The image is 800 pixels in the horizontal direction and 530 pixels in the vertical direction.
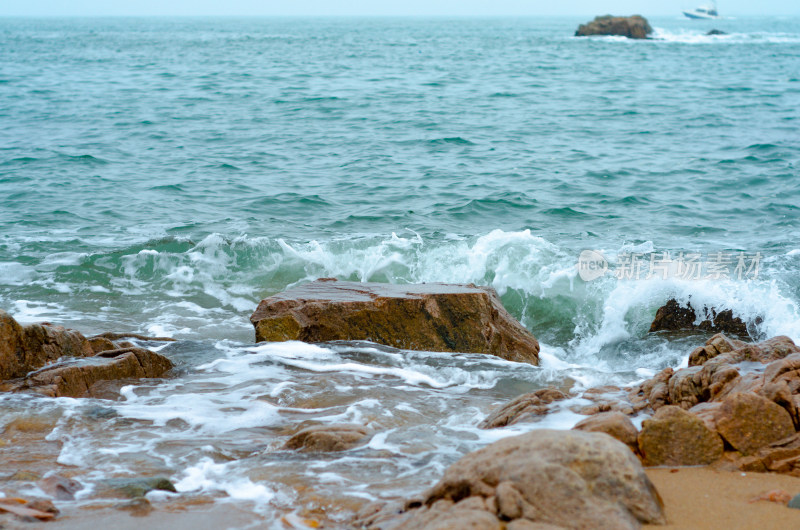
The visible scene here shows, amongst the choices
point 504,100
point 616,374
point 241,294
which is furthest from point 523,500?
point 504,100

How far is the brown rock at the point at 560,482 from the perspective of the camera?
9.11ft

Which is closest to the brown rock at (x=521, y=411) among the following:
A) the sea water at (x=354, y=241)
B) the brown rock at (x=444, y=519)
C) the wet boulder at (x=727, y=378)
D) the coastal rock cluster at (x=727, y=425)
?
the coastal rock cluster at (x=727, y=425)

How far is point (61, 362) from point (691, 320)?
616 cm

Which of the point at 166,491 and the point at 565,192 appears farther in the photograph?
the point at 565,192

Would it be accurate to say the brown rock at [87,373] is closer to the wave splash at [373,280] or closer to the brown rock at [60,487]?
the brown rock at [60,487]

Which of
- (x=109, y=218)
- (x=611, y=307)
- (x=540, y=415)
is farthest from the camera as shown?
(x=109, y=218)

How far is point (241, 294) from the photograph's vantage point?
897 centimetres

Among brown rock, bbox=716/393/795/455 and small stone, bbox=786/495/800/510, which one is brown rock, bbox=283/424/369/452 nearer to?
brown rock, bbox=716/393/795/455

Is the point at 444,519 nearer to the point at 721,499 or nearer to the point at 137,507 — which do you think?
the point at 721,499

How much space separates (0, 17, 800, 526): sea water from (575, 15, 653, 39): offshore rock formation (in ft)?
126

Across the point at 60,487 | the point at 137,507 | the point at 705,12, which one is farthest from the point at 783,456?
the point at 705,12

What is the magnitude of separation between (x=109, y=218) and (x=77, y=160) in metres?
4.51

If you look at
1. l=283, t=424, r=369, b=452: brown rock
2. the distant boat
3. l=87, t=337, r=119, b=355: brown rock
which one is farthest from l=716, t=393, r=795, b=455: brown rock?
the distant boat

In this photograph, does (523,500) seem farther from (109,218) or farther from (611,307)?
(109,218)
